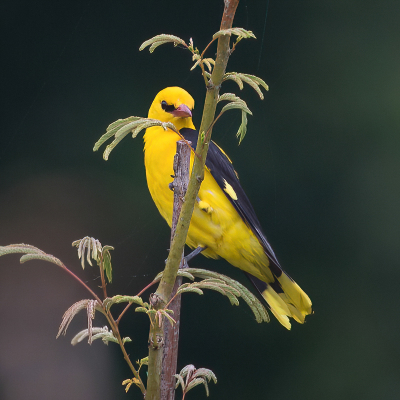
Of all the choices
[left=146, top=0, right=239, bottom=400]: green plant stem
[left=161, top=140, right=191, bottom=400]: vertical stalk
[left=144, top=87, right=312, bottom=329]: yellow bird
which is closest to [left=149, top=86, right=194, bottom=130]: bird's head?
[left=144, top=87, right=312, bottom=329]: yellow bird

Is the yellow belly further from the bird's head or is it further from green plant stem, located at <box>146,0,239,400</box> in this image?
green plant stem, located at <box>146,0,239,400</box>

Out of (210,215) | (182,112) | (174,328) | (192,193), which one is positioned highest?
(182,112)

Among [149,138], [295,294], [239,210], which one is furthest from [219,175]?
[295,294]

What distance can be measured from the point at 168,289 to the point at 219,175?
62 centimetres

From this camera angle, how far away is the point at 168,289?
2.22ft

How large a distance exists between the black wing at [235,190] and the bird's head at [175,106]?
50mm

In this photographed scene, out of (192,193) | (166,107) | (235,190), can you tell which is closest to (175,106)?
(166,107)

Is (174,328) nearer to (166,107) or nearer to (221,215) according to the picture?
(221,215)

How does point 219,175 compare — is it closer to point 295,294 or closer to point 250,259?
point 250,259

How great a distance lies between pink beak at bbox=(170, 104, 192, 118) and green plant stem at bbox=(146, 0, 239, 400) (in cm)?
62

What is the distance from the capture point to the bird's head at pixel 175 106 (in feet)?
4.14

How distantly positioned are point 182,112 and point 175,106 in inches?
2.6

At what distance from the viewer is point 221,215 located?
1.23 meters

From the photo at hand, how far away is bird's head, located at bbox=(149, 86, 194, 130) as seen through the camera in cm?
126
